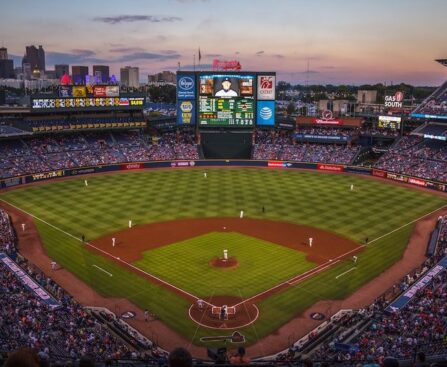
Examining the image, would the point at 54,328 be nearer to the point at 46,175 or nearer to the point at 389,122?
the point at 46,175

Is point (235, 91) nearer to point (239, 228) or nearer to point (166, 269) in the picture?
point (239, 228)

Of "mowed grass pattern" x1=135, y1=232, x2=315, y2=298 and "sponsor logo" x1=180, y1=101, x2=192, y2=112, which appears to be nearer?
"mowed grass pattern" x1=135, y1=232, x2=315, y2=298

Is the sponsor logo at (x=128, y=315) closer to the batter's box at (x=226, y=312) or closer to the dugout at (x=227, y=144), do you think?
the batter's box at (x=226, y=312)

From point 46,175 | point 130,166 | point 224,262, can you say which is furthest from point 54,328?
point 130,166

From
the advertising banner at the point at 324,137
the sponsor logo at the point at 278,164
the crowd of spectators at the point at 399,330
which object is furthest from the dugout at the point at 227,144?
the crowd of spectators at the point at 399,330

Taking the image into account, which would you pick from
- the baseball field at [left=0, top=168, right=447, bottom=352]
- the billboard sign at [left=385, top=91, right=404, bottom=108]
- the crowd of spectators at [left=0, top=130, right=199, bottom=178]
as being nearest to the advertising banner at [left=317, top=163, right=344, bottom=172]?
the baseball field at [left=0, top=168, right=447, bottom=352]

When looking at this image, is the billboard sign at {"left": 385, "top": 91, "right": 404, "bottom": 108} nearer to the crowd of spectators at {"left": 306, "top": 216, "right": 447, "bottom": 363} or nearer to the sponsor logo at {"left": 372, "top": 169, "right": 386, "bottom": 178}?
the sponsor logo at {"left": 372, "top": 169, "right": 386, "bottom": 178}
